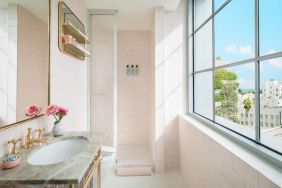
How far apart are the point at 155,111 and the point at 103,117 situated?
0.96 m

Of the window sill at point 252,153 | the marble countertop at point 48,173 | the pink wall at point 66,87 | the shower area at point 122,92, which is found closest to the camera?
the marble countertop at point 48,173

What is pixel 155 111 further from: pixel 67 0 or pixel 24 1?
pixel 24 1

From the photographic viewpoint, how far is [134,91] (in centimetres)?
402

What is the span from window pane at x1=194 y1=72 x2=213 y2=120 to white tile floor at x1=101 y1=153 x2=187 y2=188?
1.07 meters

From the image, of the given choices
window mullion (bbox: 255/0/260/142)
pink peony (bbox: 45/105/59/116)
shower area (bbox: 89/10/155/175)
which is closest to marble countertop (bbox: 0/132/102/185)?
pink peony (bbox: 45/105/59/116)

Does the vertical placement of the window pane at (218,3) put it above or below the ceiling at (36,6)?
above

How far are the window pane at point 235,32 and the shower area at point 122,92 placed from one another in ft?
4.86

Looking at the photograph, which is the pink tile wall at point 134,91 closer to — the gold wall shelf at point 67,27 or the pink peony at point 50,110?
the gold wall shelf at point 67,27

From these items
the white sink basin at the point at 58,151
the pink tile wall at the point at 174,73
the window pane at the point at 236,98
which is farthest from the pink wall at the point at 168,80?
the white sink basin at the point at 58,151

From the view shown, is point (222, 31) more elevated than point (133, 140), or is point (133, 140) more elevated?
point (222, 31)

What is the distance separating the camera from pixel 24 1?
1.32m

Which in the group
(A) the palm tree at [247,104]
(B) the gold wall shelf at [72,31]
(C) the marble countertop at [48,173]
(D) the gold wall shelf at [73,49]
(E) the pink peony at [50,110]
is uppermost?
(B) the gold wall shelf at [72,31]

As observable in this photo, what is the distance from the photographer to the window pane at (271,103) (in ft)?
3.88

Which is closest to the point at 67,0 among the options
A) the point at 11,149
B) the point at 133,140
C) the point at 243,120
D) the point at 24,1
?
the point at 24,1
